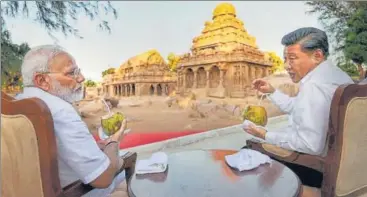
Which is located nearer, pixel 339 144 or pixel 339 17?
pixel 339 144

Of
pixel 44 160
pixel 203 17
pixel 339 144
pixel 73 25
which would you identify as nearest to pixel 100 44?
pixel 73 25

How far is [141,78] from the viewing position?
2156mm

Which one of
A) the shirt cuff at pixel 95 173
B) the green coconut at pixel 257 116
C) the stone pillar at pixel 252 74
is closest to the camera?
the shirt cuff at pixel 95 173

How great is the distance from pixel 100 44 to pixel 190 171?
107 centimetres

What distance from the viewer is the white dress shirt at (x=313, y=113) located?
131 cm

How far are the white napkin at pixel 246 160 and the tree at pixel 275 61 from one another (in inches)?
24.7

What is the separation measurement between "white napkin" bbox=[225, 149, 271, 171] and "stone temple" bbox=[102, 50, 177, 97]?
97cm

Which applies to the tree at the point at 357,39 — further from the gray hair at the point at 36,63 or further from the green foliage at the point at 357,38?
the gray hair at the point at 36,63

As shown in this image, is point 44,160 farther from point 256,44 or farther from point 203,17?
point 256,44

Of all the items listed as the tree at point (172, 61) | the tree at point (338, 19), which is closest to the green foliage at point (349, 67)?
the tree at point (338, 19)

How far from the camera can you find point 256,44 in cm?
207

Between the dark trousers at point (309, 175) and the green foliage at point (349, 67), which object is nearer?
the dark trousers at point (309, 175)

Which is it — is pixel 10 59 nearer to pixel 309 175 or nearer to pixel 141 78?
pixel 141 78

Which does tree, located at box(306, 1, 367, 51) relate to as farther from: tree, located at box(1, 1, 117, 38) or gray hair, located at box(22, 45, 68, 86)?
gray hair, located at box(22, 45, 68, 86)
